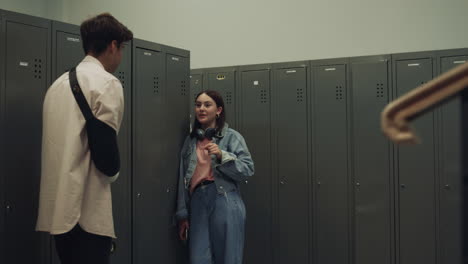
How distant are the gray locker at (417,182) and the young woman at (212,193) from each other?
3.99ft

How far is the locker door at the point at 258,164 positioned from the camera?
4000 millimetres

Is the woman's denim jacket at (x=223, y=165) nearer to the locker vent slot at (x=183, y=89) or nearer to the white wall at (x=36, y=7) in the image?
the locker vent slot at (x=183, y=89)

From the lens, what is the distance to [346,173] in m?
3.70

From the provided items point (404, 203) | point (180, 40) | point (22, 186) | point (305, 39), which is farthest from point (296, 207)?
point (180, 40)

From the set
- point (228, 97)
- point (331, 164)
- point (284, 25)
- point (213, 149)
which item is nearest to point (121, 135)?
point (213, 149)

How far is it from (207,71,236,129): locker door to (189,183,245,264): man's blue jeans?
A: 108cm

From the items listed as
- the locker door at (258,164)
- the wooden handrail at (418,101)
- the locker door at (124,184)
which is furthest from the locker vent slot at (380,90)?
the wooden handrail at (418,101)

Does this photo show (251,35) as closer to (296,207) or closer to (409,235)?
(296,207)

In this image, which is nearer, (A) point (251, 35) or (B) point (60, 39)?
(B) point (60, 39)

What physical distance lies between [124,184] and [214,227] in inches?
26.5

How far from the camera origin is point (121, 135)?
2.95 m

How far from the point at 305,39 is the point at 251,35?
0.63m

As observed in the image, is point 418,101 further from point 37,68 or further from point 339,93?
point 339,93

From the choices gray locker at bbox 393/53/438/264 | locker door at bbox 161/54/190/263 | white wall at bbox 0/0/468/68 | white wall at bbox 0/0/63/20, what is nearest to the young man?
locker door at bbox 161/54/190/263
